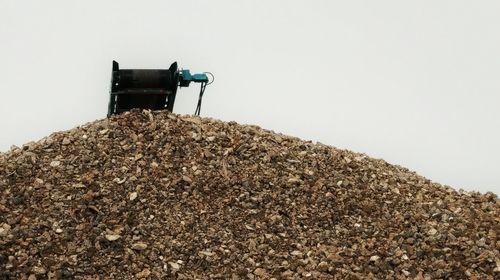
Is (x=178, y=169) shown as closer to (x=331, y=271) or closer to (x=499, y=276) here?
(x=331, y=271)

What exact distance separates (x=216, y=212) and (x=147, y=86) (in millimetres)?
2664

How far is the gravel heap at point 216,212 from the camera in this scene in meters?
9.20

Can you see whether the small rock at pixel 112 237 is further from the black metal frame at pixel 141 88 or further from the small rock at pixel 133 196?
the black metal frame at pixel 141 88

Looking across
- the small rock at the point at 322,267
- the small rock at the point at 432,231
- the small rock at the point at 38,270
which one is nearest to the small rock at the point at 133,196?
the small rock at the point at 38,270

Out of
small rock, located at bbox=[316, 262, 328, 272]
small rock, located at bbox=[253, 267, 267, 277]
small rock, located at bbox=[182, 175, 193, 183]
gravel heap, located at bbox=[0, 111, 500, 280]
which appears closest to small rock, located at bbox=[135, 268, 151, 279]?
gravel heap, located at bbox=[0, 111, 500, 280]

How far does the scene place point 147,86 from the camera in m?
11.7

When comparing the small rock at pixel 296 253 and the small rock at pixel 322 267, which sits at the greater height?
the small rock at pixel 296 253

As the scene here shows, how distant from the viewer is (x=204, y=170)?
10.5 m

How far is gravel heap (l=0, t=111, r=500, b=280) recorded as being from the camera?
920 centimetres

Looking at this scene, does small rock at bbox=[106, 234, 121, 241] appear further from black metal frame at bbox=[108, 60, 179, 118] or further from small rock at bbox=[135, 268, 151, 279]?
black metal frame at bbox=[108, 60, 179, 118]

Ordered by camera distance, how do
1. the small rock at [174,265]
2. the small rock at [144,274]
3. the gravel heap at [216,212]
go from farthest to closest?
the gravel heap at [216,212] < the small rock at [174,265] < the small rock at [144,274]

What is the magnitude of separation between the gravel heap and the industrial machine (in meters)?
0.44

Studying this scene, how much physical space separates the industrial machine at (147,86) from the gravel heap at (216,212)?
436 mm

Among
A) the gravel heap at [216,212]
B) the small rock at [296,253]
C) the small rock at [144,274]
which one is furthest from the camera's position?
the small rock at [296,253]
